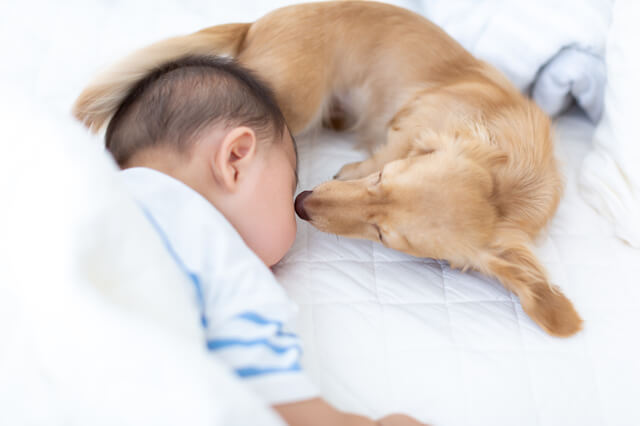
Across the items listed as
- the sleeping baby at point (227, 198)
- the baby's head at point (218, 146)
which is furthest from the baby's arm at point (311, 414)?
the baby's head at point (218, 146)

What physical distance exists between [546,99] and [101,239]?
151cm

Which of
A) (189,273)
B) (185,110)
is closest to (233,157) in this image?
(185,110)

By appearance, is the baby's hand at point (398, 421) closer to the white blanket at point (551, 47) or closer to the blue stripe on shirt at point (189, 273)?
the blue stripe on shirt at point (189, 273)

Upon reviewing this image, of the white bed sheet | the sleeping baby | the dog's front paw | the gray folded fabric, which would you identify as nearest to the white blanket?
the gray folded fabric

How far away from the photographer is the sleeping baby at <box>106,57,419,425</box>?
2.72 ft

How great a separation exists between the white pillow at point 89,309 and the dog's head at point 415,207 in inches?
21.5

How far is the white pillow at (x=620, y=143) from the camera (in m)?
1.35

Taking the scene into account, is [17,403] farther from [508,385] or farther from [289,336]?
[508,385]

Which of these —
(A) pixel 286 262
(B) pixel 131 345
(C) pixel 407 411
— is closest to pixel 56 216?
(B) pixel 131 345

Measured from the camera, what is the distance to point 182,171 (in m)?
1.08

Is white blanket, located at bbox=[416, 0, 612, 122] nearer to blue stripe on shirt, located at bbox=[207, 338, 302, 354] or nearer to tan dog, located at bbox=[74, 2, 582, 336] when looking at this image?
tan dog, located at bbox=[74, 2, 582, 336]

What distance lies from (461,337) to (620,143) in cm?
76

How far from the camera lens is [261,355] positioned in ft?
2.70

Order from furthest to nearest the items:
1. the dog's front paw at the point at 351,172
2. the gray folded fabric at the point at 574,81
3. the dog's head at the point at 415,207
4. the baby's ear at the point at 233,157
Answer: the gray folded fabric at the point at 574,81 < the dog's front paw at the point at 351,172 < the dog's head at the point at 415,207 < the baby's ear at the point at 233,157
